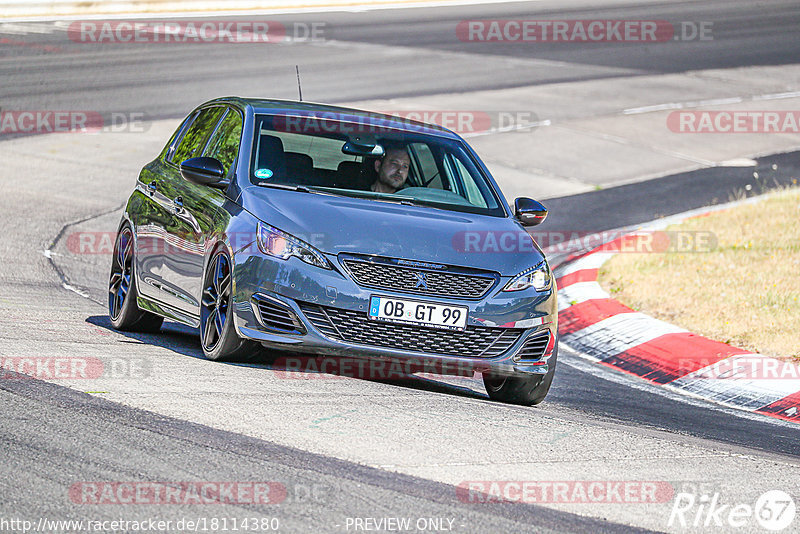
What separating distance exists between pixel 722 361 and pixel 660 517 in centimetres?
442

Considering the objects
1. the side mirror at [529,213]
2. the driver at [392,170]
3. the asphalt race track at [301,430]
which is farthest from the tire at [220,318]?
the side mirror at [529,213]

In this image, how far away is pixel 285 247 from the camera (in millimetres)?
6863

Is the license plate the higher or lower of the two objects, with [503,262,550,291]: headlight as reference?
lower

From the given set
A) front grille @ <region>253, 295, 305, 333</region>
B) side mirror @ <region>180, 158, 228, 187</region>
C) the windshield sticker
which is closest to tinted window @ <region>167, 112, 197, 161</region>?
side mirror @ <region>180, 158, 228, 187</region>

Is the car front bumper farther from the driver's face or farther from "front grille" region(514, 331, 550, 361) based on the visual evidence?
the driver's face

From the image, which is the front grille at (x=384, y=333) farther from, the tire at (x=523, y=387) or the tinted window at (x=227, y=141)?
the tinted window at (x=227, y=141)

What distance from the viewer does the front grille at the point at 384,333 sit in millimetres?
6789

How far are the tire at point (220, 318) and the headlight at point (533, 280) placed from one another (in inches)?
58.6

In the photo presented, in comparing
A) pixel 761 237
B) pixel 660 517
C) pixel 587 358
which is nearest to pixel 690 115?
pixel 761 237

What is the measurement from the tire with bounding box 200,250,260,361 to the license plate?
79 cm

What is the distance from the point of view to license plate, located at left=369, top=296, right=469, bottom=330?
267 inches

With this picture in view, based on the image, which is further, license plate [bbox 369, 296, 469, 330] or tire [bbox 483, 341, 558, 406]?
tire [bbox 483, 341, 558, 406]

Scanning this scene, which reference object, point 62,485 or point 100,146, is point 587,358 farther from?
point 100,146

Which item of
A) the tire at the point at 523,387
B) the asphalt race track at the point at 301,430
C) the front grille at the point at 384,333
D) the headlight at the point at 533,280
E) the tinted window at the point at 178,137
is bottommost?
the tire at the point at 523,387
